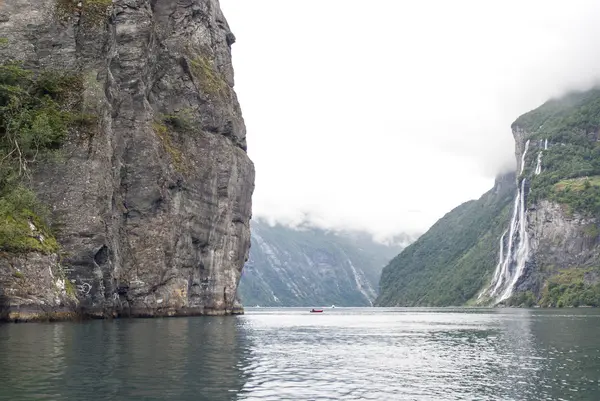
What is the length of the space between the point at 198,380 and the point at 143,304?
223 ft

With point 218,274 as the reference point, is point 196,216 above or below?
above

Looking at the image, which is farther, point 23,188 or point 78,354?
point 23,188

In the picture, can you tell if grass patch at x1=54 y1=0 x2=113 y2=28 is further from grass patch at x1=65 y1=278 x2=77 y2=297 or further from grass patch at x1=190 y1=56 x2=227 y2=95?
grass patch at x1=65 y1=278 x2=77 y2=297

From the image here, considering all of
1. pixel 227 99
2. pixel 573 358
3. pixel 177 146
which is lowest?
pixel 573 358

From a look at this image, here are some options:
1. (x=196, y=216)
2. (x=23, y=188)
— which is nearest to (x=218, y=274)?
(x=196, y=216)

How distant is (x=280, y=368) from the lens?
121 ft

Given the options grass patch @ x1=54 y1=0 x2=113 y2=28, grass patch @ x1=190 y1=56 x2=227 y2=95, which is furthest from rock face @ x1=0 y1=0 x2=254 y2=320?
grass patch @ x1=190 y1=56 x2=227 y2=95

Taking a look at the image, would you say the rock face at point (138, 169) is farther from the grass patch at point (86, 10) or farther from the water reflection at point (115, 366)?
the water reflection at point (115, 366)

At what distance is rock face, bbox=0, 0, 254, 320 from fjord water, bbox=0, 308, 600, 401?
20.7 metres

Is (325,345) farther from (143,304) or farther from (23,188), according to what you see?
(143,304)

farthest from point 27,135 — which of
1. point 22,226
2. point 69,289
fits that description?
point 69,289

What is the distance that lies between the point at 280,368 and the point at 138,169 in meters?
68.9

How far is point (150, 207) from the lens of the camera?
100125 millimetres

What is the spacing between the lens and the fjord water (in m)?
27.9
